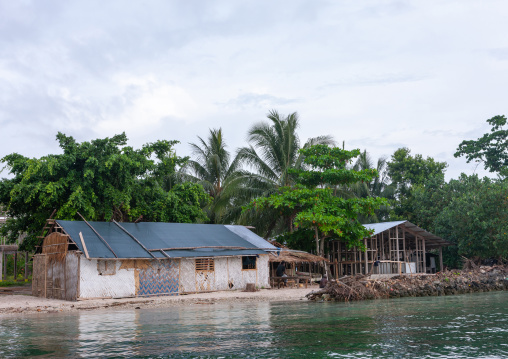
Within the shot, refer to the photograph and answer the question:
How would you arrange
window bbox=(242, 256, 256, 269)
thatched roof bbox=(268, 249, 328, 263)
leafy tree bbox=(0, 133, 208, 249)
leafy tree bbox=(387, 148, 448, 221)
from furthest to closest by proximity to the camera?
leafy tree bbox=(387, 148, 448, 221)
thatched roof bbox=(268, 249, 328, 263)
window bbox=(242, 256, 256, 269)
leafy tree bbox=(0, 133, 208, 249)

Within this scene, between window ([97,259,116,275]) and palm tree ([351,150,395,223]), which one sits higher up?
palm tree ([351,150,395,223])

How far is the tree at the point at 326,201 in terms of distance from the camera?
2855 centimetres

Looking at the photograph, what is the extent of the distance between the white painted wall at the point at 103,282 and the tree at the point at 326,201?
979 cm

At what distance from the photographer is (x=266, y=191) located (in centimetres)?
3341

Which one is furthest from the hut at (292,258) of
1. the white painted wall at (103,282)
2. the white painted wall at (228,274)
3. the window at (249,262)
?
the white painted wall at (103,282)

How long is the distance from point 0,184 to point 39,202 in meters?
1.91

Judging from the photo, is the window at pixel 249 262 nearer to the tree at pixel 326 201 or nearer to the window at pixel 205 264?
the window at pixel 205 264

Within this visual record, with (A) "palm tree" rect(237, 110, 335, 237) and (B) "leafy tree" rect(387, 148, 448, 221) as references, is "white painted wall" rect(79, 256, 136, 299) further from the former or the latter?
(B) "leafy tree" rect(387, 148, 448, 221)

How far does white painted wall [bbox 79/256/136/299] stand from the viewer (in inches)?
819

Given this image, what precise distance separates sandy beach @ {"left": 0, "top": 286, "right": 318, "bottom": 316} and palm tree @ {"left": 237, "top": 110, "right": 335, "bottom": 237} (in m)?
11.1

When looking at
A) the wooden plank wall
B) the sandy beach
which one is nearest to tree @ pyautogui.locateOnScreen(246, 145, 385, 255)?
the sandy beach

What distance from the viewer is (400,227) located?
33.7 m

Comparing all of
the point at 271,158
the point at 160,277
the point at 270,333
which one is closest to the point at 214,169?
the point at 271,158

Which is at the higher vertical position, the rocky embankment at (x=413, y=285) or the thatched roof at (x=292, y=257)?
the thatched roof at (x=292, y=257)
